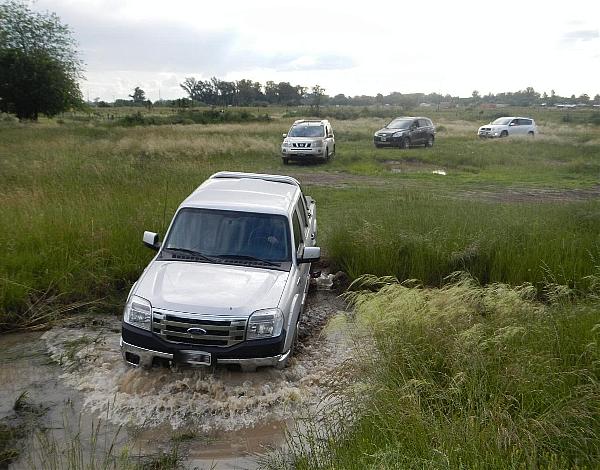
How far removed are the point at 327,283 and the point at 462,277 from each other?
2289 mm

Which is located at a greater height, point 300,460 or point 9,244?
point 9,244

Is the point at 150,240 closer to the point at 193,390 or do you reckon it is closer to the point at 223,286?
the point at 223,286

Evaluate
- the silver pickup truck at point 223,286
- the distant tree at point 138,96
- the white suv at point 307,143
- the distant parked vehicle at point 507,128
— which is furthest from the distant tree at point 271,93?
the silver pickup truck at point 223,286

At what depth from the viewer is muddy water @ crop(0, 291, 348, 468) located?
4.52 meters

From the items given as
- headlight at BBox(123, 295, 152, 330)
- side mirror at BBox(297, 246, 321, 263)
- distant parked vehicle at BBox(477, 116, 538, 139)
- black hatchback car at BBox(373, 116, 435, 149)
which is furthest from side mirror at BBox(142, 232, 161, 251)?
distant parked vehicle at BBox(477, 116, 538, 139)

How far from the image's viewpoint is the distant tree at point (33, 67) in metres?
37.0

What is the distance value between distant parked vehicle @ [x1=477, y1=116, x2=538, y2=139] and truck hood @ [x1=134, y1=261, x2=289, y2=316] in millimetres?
31489

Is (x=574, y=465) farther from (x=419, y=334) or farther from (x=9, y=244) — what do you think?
(x=9, y=244)

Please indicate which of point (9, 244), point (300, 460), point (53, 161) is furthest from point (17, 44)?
point (300, 460)

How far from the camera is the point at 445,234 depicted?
875 centimetres

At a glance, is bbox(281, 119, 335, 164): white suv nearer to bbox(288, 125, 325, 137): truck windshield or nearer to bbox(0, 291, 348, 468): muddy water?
bbox(288, 125, 325, 137): truck windshield

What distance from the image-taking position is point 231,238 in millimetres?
6137

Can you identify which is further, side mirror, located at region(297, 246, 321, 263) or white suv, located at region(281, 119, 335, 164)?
white suv, located at region(281, 119, 335, 164)

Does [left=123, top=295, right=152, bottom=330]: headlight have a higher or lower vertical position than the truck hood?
lower
